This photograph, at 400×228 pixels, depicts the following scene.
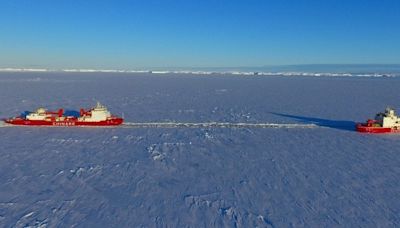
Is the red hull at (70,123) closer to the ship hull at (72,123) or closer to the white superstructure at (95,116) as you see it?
the ship hull at (72,123)

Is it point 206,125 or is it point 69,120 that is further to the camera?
point 69,120

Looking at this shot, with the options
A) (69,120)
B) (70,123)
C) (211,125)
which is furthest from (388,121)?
(69,120)

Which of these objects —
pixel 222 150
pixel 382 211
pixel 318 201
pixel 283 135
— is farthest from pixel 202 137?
pixel 382 211

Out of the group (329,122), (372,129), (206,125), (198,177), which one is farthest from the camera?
Result: (329,122)

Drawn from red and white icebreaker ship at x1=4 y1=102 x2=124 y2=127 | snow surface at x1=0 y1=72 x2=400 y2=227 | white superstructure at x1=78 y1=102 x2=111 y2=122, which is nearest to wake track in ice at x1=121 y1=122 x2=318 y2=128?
snow surface at x1=0 y1=72 x2=400 y2=227

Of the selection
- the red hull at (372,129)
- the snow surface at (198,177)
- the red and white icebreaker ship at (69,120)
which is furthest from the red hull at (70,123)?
the red hull at (372,129)

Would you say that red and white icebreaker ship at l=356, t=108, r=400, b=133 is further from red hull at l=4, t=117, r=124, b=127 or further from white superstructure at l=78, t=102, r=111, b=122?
white superstructure at l=78, t=102, r=111, b=122

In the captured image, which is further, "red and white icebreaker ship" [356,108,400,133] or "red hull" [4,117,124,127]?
"red hull" [4,117,124,127]

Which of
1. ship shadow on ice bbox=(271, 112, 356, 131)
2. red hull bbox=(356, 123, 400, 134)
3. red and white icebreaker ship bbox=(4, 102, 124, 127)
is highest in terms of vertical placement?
red and white icebreaker ship bbox=(4, 102, 124, 127)

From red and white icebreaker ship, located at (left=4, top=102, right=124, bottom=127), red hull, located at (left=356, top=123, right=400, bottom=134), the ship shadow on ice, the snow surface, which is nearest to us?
the snow surface

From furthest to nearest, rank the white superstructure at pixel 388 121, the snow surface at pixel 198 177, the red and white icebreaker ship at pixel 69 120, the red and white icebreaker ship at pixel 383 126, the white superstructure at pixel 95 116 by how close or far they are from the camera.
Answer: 1. the white superstructure at pixel 95 116
2. the red and white icebreaker ship at pixel 69 120
3. the white superstructure at pixel 388 121
4. the red and white icebreaker ship at pixel 383 126
5. the snow surface at pixel 198 177

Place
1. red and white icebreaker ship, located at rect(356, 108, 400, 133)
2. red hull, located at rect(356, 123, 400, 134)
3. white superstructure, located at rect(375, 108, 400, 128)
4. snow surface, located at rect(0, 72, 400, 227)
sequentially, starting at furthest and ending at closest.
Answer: white superstructure, located at rect(375, 108, 400, 128) < red and white icebreaker ship, located at rect(356, 108, 400, 133) < red hull, located at rect(356, 123, 400, 134) < snow surface, located at rect(0, 72, 400, 227)

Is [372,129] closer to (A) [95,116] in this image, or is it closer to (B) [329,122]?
(B) [329,122]

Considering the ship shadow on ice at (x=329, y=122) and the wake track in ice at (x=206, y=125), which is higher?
the wake track in ice at (x=206, y=125)
